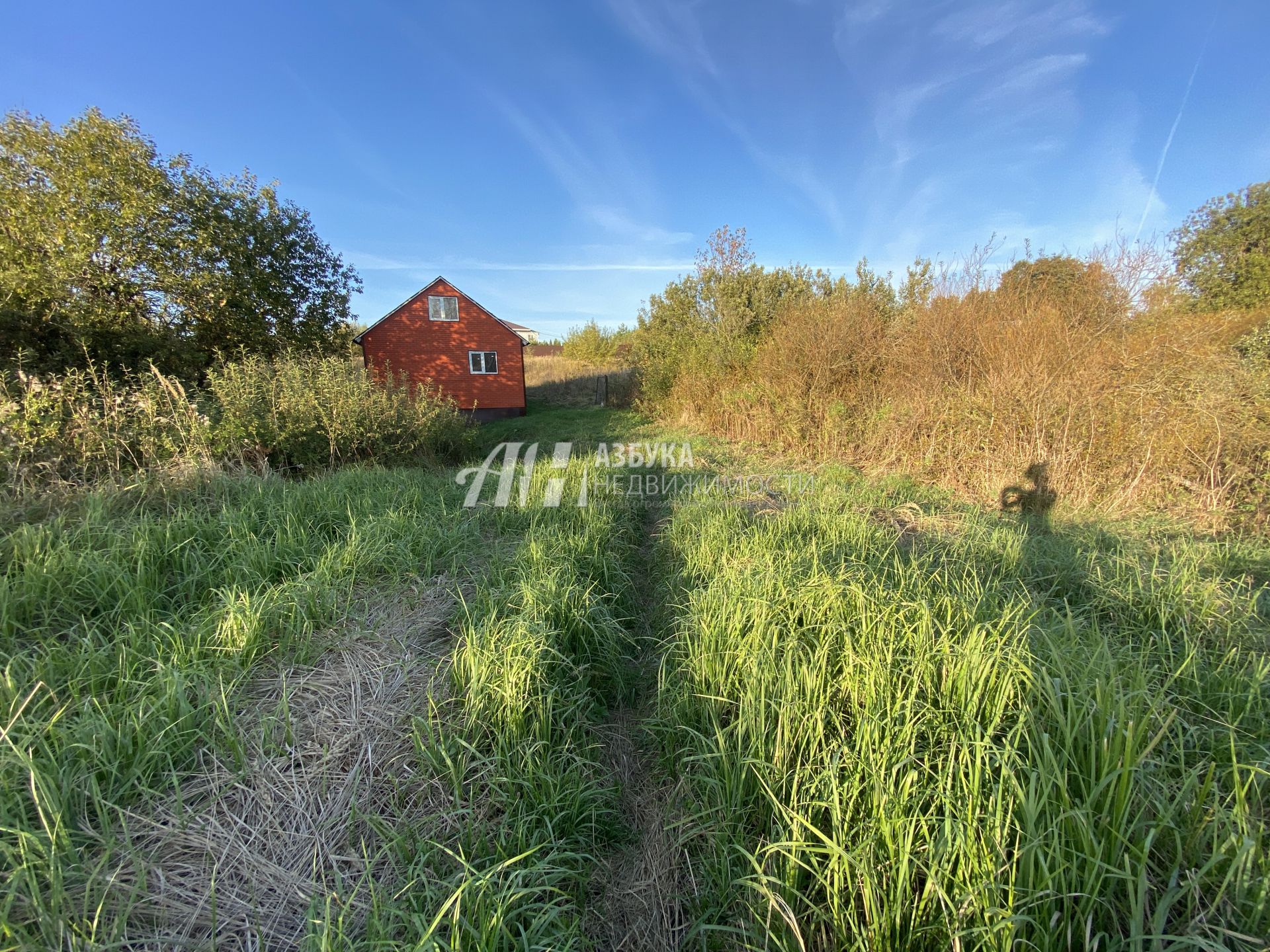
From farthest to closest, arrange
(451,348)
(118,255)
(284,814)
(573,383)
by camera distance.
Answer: (573,383), (451,348), (118,255), (284,814)

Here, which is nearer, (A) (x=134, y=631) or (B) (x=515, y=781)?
(B) (x=515, y=781)

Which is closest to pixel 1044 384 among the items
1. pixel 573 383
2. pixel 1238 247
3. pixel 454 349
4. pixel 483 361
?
pixel 1238 247

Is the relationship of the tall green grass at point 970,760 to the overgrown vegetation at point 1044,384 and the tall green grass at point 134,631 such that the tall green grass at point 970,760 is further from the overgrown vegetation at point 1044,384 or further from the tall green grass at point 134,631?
the overgrown vegetation at point 1044,384

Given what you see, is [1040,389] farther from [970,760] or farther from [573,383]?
[573,383]

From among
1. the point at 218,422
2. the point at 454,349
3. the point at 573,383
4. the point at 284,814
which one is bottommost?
the point at 284,814

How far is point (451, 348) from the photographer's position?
56.2 ft

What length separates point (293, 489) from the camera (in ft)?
13.3

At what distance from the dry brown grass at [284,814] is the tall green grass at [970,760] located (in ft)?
3.59

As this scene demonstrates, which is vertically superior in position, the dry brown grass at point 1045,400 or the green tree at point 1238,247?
the green tree at point 1238,247

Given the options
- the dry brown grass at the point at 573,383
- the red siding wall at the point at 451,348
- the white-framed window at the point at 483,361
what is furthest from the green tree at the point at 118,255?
the dry brown grass at the point at 573,383

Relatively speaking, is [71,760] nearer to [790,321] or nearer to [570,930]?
[570,930]

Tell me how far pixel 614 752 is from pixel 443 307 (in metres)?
18.7

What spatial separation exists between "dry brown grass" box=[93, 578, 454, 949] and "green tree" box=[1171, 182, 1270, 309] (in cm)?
1393

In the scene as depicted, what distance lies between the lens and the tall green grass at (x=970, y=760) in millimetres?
957
